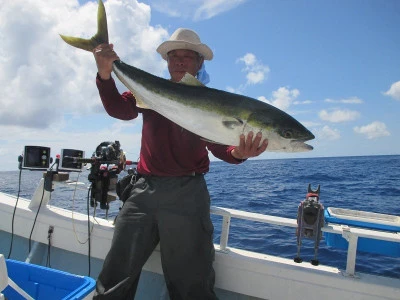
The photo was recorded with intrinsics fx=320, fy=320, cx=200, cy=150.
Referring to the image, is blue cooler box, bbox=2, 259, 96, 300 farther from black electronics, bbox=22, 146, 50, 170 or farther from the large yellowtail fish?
black electronics, bbox=22, 146, 50, 170

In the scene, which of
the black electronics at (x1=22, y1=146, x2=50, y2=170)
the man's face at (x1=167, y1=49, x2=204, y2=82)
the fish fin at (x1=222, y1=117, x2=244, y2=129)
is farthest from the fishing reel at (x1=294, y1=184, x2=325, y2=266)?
the black electronics at (x1=22, y1=146, x2=50, y2=170)

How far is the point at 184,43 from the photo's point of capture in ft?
9.98

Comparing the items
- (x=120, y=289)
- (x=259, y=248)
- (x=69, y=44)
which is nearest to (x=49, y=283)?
(x=120, y=289)

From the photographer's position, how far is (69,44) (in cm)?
288

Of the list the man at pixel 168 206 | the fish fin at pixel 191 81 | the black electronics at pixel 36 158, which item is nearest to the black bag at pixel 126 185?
the man at pixel 168 206

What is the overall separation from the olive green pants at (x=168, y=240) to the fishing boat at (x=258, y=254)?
1.63ft

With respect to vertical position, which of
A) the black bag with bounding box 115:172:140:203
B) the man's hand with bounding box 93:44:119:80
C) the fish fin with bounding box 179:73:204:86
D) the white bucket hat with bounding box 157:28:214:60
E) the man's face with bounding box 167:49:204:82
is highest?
the white bucket hat with bounding box 157:28:214:60

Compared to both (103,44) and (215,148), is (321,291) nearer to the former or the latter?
(215,148)

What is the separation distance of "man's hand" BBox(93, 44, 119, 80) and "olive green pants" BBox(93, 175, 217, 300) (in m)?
1.06

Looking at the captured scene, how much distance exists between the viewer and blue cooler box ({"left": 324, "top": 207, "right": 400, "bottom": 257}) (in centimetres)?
307

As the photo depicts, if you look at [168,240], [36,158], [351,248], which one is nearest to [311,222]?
[351,248]

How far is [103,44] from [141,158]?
3.71 ft

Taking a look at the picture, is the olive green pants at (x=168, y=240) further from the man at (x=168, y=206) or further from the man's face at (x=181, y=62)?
the man's face at (x=181, y=62)

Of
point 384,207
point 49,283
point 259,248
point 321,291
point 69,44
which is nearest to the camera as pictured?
point 49,283
